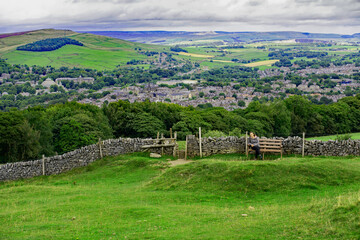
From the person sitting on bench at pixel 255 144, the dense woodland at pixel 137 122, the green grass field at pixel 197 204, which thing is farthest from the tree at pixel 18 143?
the person sitting on bench at pixel 255 144

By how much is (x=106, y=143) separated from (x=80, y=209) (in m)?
13.5

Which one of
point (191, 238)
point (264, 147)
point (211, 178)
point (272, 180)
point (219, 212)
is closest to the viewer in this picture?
point (191, 238)

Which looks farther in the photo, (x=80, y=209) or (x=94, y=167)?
(x=94, y=167)

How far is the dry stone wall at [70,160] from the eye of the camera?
96.1ft

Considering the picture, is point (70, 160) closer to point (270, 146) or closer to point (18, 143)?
point (18, 143)

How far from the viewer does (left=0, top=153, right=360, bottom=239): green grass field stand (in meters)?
12.8

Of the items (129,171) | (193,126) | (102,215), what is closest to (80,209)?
(102,215)

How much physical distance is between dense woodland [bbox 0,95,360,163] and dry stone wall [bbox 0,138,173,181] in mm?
9225

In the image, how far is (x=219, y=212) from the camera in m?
15.9

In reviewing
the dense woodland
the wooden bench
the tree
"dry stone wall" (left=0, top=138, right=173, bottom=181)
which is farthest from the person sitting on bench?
the tree

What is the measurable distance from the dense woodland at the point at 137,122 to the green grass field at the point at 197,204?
14.7 metres

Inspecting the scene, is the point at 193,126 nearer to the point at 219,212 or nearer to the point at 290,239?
the point at 219,212

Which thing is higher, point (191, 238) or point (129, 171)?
point (191, 238)

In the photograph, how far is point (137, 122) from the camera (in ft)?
196
